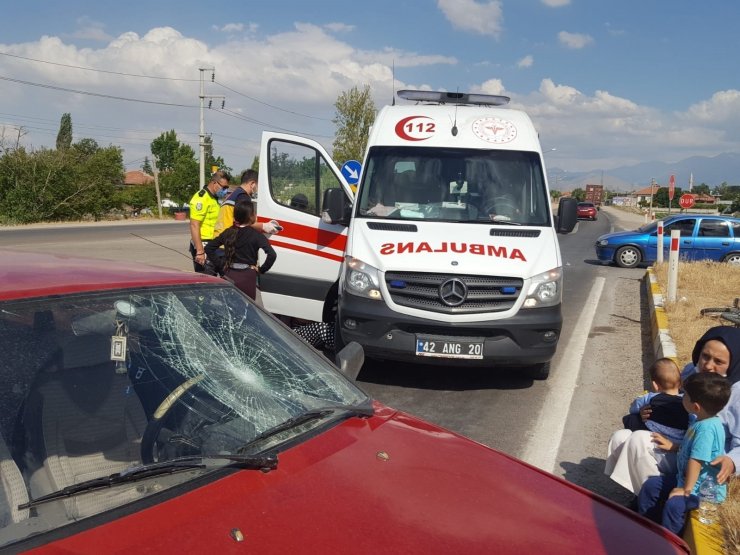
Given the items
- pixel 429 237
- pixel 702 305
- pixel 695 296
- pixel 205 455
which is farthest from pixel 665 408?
pixel 695 296

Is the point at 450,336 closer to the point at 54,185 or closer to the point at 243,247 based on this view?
the point at 243,247

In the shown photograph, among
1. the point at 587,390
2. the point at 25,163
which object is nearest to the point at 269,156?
the point at 587,390

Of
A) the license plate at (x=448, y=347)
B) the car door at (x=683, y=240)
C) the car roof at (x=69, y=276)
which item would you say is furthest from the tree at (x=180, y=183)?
the car roof at (x=69, y=276)

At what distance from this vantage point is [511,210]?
712 cm

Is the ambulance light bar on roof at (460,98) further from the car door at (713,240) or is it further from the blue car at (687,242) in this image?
the car door at (713,240)

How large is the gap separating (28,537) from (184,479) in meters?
0.44

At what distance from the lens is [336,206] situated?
23.8 feet

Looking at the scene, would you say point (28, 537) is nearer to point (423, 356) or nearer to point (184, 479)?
point (184, 479)

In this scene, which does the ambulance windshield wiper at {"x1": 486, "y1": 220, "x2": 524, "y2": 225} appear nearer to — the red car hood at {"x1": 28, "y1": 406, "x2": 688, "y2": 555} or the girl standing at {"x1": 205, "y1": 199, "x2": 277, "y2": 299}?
the girl standing at {"x1": 205, "y1": 199, "x2": 277, "y2": 299}

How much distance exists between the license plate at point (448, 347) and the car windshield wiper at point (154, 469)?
395 centimetres

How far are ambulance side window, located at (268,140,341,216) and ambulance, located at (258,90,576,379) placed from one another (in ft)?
0.04

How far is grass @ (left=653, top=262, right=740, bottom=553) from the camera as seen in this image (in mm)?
3569

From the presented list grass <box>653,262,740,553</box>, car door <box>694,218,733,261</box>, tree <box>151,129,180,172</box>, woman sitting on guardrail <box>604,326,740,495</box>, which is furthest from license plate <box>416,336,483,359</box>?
tree <box>151,129,180,172</box>

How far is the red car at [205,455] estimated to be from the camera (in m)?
1.92
